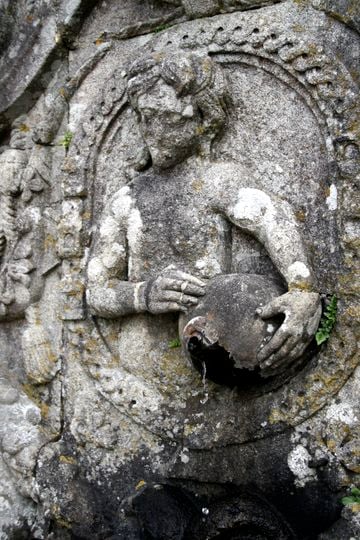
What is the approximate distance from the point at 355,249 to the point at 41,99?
2345 millimetres

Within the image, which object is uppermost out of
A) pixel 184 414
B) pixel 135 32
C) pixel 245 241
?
pixel 135 32

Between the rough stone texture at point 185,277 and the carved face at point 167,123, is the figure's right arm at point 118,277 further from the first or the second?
the carved face at point 167,123

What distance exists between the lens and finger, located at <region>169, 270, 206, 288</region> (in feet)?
11.8

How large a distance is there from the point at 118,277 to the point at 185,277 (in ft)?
1.74

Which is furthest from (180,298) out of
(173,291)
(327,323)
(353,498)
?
(353,498)

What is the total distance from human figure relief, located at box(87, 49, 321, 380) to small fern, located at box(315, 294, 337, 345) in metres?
0.11

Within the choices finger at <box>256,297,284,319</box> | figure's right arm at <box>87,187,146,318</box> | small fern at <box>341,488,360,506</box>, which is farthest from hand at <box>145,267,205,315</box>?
small fern at <box>341,488,360,506</box>

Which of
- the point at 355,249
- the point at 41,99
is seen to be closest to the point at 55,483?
the point at 355,249

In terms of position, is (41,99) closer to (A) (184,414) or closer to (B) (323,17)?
(B) (323,17)

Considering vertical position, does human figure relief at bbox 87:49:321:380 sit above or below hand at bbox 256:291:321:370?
above

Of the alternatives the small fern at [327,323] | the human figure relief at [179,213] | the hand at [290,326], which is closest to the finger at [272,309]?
the hand at [290,326]

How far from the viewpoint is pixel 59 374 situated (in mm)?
4316

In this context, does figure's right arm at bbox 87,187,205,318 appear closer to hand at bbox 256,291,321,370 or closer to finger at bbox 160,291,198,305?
finger at bbox 160,291,198,305

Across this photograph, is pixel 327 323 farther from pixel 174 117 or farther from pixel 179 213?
pixel 174 117
